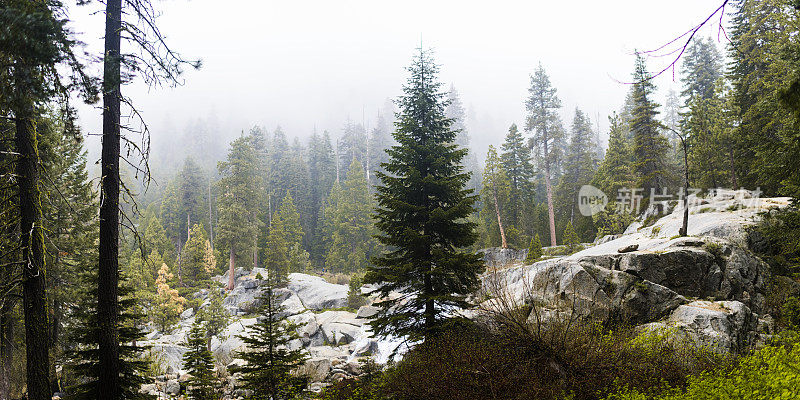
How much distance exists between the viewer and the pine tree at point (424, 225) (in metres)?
11.2

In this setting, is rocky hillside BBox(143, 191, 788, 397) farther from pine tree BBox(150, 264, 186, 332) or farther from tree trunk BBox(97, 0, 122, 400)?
pine tree BBox(150, 264, 186, 332)

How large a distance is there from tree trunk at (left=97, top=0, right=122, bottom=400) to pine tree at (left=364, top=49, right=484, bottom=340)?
6.14 metres

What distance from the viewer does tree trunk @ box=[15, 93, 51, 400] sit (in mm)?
6938

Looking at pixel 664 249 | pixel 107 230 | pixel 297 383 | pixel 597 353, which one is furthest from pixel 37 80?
pixel 664 249

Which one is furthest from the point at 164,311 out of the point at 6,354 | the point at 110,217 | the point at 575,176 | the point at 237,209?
the point at 575,176

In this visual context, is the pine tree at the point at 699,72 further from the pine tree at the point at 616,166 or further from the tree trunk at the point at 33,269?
the tree trunk at the point at 33,269

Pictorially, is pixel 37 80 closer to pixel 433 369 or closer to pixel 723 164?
pixel 433 369

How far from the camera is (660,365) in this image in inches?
289

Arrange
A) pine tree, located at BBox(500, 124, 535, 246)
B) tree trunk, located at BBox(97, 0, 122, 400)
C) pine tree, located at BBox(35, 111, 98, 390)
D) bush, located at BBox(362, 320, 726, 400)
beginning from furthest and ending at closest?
1. pine tree, located at BBox(500, 124, 535, 246)
2. pine tree, located at BBox(35, 111, 98, 390)
3. tree trunk, located at BBox(97, 0, 122, 400)
4. bush, located at BBox(362, 320, 726, 400)

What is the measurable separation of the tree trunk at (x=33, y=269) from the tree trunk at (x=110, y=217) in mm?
1124

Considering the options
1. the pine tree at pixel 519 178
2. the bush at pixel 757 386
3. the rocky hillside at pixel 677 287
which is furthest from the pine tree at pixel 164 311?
the pine tree at pixel 519 178

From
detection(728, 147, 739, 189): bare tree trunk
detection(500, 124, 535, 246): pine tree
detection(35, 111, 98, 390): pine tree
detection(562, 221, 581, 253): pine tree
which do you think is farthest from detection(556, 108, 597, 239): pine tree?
detection(35, 111, 98, 390): pine tree

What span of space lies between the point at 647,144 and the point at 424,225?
23252 millimetres

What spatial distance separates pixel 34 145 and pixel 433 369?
→ 8941 millimetres
